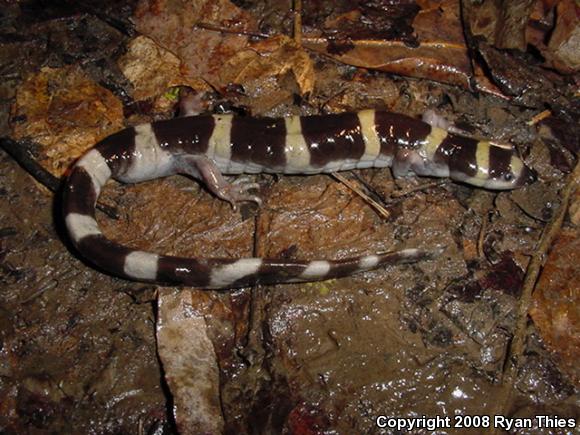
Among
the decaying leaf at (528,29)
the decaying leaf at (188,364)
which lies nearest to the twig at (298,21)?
the decaying leaf at (528,29)

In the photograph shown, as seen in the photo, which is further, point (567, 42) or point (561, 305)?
point (567, 42)

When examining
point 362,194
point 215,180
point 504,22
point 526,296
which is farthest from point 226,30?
point 526,296

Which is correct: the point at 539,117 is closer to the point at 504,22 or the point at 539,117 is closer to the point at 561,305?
the point at 504,22

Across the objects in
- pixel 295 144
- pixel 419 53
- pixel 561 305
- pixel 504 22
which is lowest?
pixel 561 305

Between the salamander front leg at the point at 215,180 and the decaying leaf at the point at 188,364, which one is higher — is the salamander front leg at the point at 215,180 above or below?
above

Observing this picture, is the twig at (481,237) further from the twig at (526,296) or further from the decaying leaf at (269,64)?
the decaying leaf at (269,64)

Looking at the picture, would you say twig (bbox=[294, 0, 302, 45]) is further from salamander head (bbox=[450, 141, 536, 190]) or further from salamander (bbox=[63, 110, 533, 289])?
salamander head (bbox=[450, 141, 536, 190])

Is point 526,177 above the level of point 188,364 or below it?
above
